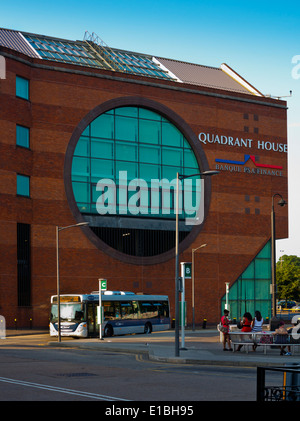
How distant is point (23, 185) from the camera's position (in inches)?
2151

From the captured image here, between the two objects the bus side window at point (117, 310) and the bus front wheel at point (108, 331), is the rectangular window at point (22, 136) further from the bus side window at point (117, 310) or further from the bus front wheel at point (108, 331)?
the bus front wheel at point (108, 331)

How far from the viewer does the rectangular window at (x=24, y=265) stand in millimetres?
53781

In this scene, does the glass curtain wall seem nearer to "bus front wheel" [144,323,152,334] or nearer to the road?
"bus front wheel" [144,323,152,334]

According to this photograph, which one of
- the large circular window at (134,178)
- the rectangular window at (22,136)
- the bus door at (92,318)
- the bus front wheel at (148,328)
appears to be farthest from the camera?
the large circular window at (134,178)

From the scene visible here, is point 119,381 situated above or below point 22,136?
below

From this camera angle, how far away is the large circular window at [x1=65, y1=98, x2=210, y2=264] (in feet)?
192

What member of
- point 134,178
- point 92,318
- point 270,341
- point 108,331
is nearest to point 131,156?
point 134,178

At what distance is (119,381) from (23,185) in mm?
38257

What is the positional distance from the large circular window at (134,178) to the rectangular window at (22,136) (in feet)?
12.1

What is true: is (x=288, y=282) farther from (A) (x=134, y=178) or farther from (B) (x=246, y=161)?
(A) (x=134, y=178)

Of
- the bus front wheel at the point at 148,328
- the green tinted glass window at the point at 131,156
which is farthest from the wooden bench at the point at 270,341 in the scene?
the green tinted glass window at the point at 131,156

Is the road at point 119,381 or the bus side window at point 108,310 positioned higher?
the road at point 119,381
